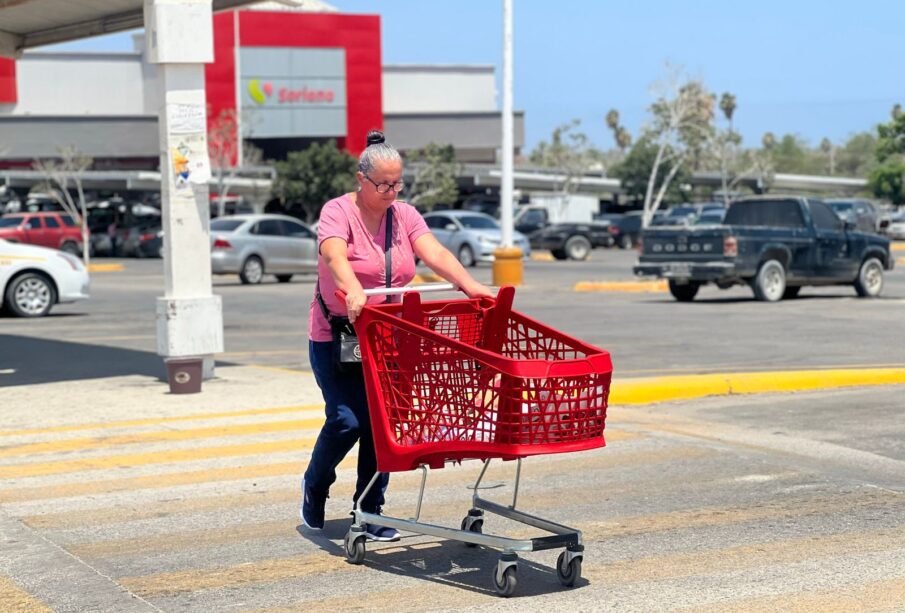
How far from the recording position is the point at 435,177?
236 ft

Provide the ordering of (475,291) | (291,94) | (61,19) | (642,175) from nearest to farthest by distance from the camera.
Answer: (475,291)
(61,19)
(291,94)
(642,175)

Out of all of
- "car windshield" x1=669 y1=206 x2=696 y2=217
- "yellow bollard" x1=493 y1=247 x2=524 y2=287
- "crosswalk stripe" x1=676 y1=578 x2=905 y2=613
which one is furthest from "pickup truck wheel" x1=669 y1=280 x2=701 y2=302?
"car windshield" x1=669 y1=206 x2=696 y2=217

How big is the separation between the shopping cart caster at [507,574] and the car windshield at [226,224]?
28.3 metres

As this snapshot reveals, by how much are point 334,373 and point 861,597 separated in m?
2.52

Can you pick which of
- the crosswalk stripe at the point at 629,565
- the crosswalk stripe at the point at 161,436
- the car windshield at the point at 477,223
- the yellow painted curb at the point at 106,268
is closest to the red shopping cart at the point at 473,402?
the crosswalk stripe at the point at 629,565

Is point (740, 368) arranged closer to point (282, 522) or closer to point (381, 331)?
point (282, 522)

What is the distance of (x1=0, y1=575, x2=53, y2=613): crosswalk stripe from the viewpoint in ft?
18.9

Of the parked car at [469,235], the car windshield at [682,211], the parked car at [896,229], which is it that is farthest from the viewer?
the car windshield at [682,211]

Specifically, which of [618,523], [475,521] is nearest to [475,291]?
[475,521]

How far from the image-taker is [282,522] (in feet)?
24.3

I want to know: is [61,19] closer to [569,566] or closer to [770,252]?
[569,566]

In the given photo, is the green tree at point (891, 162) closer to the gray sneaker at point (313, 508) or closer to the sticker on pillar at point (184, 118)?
the sticker on pillar at point (184, 118)

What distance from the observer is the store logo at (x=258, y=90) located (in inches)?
3182

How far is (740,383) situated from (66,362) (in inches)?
284
